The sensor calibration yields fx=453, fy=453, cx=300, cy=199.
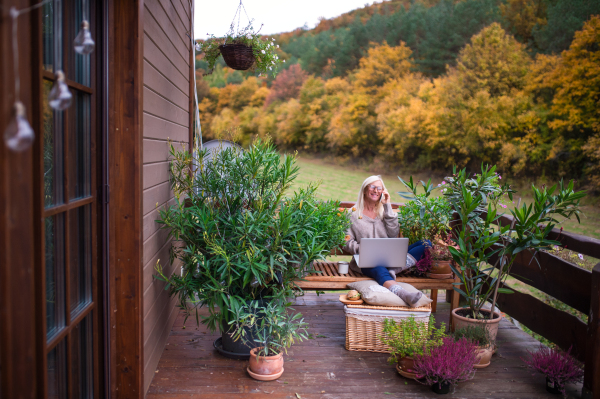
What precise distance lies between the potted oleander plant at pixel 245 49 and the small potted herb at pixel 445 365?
2.61 metres

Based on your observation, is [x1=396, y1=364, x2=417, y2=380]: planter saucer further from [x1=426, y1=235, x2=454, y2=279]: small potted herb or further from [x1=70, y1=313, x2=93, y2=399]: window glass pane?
[x1=70, y1=313, x2=93, y2=399]: window glass pane

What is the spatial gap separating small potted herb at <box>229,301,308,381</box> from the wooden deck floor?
0.22 feet

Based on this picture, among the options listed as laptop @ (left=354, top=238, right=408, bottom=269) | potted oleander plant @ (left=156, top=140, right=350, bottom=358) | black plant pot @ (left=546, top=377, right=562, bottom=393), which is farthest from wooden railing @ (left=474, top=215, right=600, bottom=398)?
potted oleander plant @ (left=156, top=140, right=350, bottom=358)

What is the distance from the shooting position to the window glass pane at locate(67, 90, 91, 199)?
1.70 metres

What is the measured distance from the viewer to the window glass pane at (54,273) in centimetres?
149

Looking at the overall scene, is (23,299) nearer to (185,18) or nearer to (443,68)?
(185,18)

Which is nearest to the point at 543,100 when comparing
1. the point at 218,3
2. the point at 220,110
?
the point at 218,3

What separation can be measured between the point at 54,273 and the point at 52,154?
0.40 metres

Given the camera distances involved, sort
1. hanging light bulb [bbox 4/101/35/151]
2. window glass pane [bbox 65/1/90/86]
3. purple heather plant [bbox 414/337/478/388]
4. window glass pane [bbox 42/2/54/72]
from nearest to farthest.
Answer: hanging light bulb [bbox 4/101/35/151] → window glass pane [bbox 42/2/54/72] → window glass pane [bbox 65/1/90/86] → purple heather plant [bbox 414/337/478/388]

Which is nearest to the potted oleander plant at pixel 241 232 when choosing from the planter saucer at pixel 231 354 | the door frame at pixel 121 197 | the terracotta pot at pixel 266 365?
the planter saucer at pixel 231 354

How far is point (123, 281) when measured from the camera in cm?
221

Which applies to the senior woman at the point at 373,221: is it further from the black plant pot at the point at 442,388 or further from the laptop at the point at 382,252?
the black plant pot at the point at 442,388

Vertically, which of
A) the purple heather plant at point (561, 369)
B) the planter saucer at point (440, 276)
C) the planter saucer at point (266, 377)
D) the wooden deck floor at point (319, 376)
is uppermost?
the planter saucer at point (440, 276)

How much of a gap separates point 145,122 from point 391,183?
51.7ft
